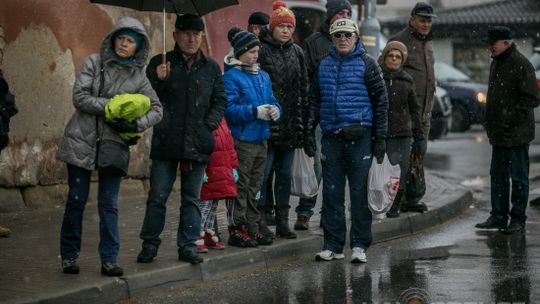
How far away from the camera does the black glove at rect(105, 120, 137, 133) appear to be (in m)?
8.54

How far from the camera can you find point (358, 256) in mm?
10148

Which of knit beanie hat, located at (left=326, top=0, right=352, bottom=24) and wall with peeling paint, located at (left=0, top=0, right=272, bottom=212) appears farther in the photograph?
wall with peeling paint, located at (left=0, top=0, right=272, bottom=212)

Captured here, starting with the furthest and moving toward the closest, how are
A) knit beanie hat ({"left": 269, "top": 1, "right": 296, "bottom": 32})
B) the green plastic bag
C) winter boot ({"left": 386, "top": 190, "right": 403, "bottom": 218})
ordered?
winter boot ({"left": 386, "top": 190, "right": 403, "bottom": 218}) → knit beanie hat ({"left": 269, "top": 1, "right": 296, "bottom": 32}) → the green plastic bag

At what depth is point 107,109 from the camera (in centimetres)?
846

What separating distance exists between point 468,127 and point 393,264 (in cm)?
1991

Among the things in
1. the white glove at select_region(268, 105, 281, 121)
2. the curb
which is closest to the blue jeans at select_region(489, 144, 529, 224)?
the curb

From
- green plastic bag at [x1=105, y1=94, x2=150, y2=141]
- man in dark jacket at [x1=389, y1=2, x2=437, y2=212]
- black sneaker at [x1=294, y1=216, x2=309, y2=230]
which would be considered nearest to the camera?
green plastic bag at [x1=105, y1=94, x2=150, y2=141]

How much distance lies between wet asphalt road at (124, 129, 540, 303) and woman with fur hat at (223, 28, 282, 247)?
56 cm

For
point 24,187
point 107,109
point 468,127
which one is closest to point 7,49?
point 24,187

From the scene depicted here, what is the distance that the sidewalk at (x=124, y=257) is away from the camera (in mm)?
8195

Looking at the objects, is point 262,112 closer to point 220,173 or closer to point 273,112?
point 273,112

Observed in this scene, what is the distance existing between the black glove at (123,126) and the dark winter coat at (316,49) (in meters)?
3.14

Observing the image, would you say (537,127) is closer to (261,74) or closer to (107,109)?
(261,74)

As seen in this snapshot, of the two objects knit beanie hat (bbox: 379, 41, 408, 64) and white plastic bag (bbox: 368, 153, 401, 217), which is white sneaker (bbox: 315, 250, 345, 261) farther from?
knit beanie hat (bbox: 379, 41, 408, 64)
